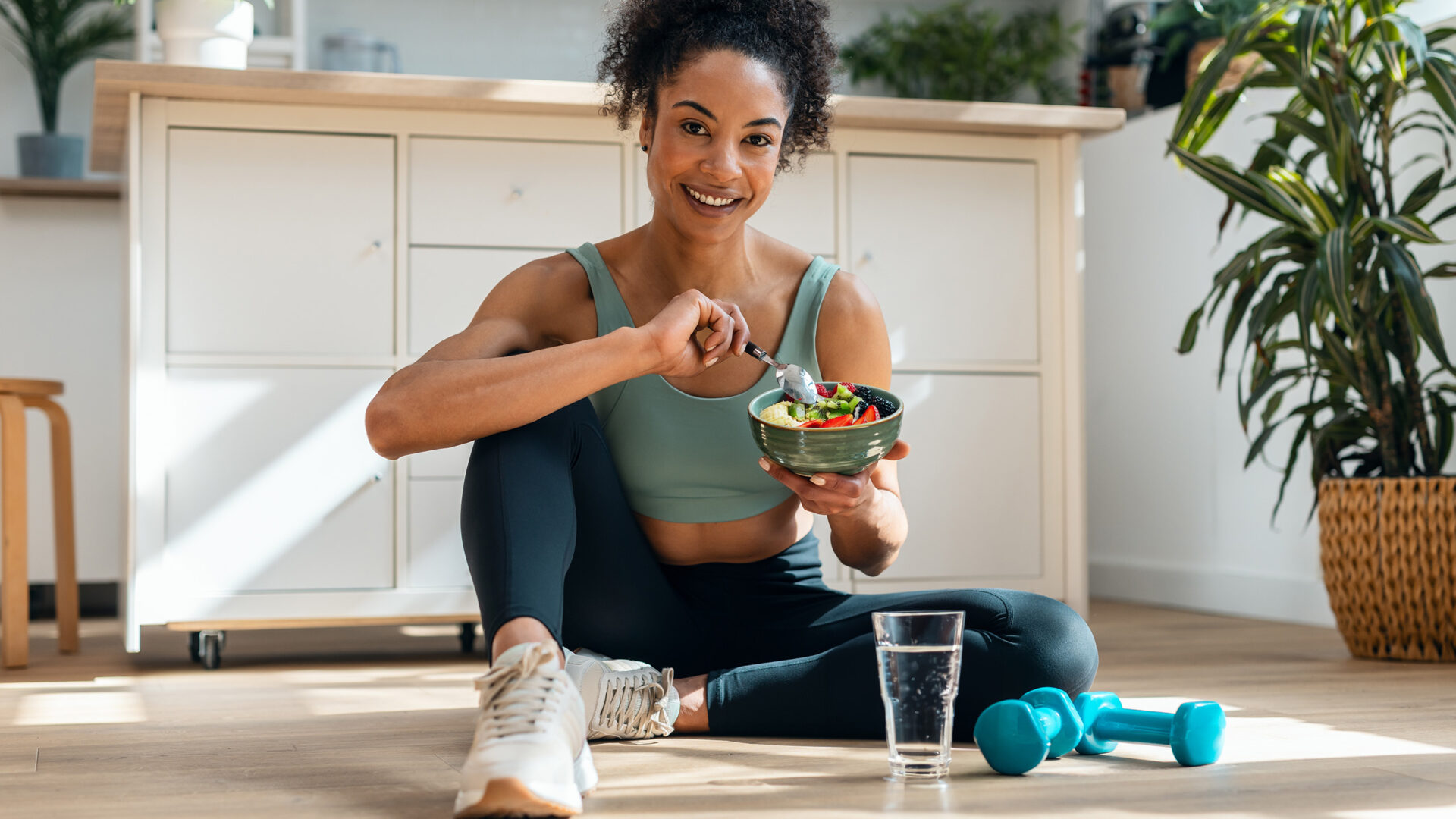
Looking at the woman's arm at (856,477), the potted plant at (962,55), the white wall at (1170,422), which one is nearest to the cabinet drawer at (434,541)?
the woman's arm at (856,477)

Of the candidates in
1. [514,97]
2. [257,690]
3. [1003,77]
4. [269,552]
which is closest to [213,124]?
[514,97]

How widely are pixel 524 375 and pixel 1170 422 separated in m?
2.31

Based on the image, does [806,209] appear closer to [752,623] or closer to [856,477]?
[752,623]

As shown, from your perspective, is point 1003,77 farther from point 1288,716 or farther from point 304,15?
point 1288,716

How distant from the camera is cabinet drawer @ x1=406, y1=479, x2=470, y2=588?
2307 millimetres

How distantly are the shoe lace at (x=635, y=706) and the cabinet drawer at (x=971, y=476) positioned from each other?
3.61 feet

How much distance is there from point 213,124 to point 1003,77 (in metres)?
2.50

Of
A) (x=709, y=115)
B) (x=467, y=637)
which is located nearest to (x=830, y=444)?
(x=709, y=115)

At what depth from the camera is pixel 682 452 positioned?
152cm

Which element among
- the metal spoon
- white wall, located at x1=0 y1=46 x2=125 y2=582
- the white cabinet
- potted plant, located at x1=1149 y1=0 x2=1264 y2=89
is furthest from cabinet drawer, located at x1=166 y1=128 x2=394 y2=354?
potted plant, located at x1=1149 y1=0 x2=1264 y2=89

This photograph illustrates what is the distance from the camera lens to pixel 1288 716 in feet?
5.26

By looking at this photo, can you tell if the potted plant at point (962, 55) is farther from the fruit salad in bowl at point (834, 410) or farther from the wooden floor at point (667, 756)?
the fruit salad in bowl at point (834, 410)

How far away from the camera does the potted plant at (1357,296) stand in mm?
2121

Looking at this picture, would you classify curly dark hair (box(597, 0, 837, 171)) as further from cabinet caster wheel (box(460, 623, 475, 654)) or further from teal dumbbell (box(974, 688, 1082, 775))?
cabinet caster wheel (box(460, 623, 475, 654))
